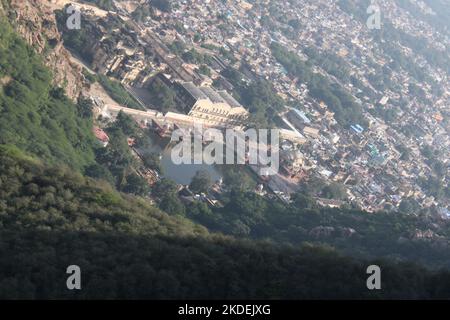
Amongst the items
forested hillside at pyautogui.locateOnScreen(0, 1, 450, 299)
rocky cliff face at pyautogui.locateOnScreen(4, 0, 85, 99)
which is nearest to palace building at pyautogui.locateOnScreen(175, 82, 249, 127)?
rocky cliff face at pyautogui.locateOnScreen(4, 0, 85, 99)

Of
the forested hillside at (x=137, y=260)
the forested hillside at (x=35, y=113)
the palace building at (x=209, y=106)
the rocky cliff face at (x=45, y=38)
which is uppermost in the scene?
the palace building at (x=209, y=106)

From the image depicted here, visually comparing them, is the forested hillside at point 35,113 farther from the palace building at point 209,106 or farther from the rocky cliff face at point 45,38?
the palace building at point 209,106

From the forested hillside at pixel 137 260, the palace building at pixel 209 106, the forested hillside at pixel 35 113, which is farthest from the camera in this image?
the palace building at pixel 209 106

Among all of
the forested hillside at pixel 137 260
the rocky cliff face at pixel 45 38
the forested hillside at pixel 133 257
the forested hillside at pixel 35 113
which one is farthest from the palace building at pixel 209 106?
the forested hillside at pixel 137 260

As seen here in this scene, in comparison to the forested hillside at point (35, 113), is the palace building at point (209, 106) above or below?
above

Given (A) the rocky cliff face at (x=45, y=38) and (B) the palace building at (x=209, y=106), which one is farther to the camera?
(B) the palace building at (x=209, y=106)

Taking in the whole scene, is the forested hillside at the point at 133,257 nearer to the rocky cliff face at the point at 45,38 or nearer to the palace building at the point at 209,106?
the rocky cliff face at the point at 45,38

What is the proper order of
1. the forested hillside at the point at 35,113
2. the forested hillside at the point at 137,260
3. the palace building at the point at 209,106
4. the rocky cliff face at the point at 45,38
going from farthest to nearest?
the palace building at the point at 209,106
the rocky cliff face at the point at 45,38
the forested hillside at the point at 35,113
the forested hillside at the point at 137,260
